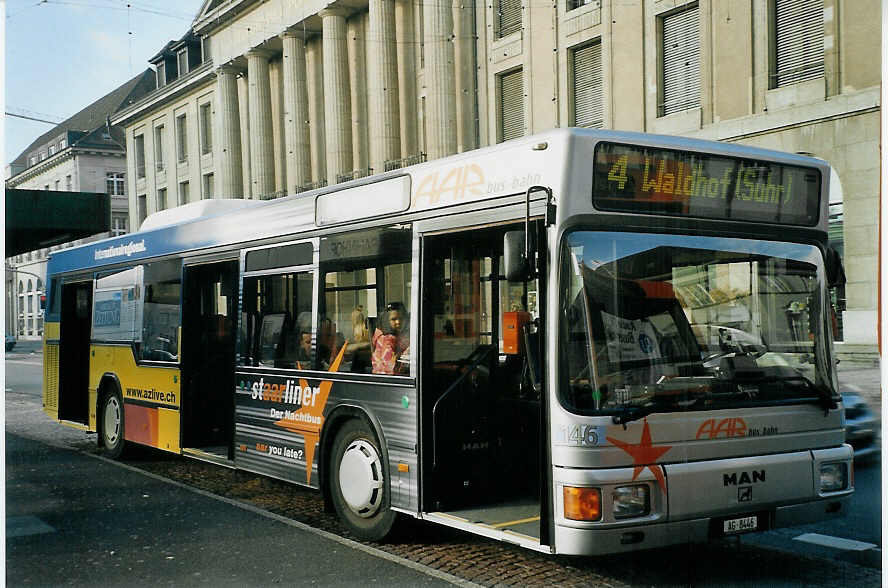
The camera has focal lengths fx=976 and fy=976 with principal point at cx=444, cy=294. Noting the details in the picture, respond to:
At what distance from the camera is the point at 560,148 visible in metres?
5.81

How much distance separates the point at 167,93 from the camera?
733 inches

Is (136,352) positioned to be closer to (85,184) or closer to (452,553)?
(85,184)

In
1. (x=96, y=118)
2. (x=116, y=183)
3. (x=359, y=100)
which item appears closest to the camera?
(x=96, y=118)

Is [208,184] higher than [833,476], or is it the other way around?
[208,184]

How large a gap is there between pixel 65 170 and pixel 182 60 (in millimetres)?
3158

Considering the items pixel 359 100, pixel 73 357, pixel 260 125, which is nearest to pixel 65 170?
pixel 73 357

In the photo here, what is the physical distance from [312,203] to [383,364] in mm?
1798

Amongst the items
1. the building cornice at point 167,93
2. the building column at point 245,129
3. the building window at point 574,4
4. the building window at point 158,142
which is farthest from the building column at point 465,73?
the building window at point 158,142

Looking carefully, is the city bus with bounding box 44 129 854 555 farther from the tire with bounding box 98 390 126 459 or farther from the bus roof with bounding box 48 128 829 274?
the tire with bounding box 98 390 126 459

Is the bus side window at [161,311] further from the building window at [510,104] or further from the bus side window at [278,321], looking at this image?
the building window at [510,104]

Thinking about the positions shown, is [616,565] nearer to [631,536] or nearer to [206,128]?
[631,536]

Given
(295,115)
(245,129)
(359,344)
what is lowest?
(359,344)

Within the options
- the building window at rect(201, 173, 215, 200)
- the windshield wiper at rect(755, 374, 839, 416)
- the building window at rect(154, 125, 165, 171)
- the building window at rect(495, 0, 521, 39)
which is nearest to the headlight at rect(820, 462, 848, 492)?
the windshield wiper at rect(755, 374, 839, 416)

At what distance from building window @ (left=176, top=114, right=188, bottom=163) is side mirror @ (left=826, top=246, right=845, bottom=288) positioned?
16.5m
